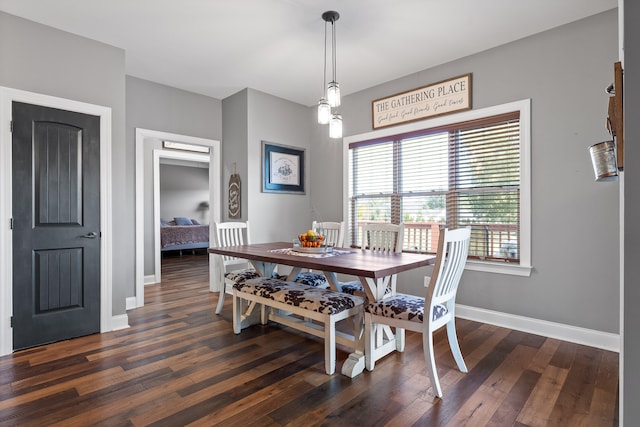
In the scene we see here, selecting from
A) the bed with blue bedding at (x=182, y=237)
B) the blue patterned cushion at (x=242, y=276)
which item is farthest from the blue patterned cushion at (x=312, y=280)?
the bed with blue bedding at (x=182, y=237)

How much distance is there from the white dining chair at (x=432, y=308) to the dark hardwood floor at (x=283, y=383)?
0.16 m

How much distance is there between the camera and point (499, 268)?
10.6 ft

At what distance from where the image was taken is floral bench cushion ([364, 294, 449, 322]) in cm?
211

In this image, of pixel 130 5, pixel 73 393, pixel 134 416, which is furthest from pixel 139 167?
pixel 134 416

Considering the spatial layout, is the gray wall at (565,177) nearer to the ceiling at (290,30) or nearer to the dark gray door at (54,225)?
the ceiling at (290,30)

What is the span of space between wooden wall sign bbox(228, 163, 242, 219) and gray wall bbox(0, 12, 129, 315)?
56.0 inches

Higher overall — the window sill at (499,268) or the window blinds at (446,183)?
the window blinds at (446,183)

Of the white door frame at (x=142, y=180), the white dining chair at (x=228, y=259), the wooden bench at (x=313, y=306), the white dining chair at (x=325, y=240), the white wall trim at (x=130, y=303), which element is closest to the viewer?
the wooden bench at (x=313, y=306)

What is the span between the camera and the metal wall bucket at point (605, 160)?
1.52m

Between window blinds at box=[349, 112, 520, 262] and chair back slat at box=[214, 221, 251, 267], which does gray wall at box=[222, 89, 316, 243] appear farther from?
window blinds at box=[349, 112, 520, 262]

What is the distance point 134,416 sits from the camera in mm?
1799

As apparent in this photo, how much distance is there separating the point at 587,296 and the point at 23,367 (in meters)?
4.31

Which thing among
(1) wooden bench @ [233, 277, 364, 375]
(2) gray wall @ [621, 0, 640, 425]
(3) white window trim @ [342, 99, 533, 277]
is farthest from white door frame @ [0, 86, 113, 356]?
(2) gray wall @ [621, 0, 640, 425]

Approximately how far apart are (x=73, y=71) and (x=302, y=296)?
2841 mm
